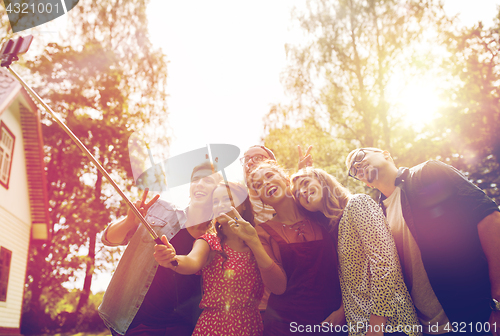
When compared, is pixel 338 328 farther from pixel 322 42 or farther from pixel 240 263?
pixel 322 42

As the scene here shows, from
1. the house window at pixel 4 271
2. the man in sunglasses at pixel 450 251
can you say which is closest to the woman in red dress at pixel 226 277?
the man in sunglasses at pixel 450 251

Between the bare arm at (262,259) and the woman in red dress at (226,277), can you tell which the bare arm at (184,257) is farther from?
the bare arm at (262,259)

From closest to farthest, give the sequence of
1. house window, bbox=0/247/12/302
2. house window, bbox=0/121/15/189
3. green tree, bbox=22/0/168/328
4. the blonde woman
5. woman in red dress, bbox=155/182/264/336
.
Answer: the blonde woman
woman in red dress, bbox=155/182/264/336
house window, bbox=0/247/12/302
house window, bbox=0/121/15/189
green tree, bbox=22/0/168/328

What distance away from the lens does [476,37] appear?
12.0m

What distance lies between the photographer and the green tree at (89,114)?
13.8m

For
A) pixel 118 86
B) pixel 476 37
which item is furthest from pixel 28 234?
pixel 476 37

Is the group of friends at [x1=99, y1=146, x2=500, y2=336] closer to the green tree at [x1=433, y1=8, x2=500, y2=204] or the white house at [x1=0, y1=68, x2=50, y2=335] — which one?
the white house at [x1=0, y1=68, x2=50, y2=335]

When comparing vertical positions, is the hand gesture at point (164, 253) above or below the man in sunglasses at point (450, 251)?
above

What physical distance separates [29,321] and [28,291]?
117 cm

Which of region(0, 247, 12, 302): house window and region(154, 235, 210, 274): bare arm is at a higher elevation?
region(154, 235, 210, 274): bare arm

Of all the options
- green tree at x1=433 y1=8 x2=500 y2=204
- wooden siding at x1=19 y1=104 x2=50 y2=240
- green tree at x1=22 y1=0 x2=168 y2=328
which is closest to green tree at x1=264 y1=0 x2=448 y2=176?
green tree at x1=433 y1=8 x2=500 y2=204

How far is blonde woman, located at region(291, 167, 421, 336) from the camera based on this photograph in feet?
6.67

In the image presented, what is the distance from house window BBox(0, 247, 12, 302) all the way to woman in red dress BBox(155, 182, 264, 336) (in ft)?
35.7

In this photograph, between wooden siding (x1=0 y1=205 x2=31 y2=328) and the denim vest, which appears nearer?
the denim vest
